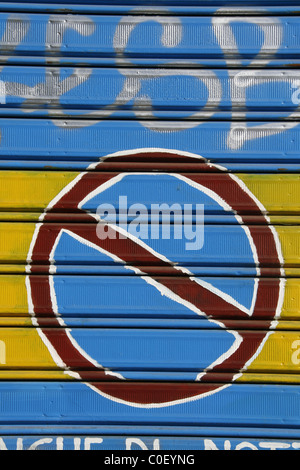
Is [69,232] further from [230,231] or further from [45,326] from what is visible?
[230,231]

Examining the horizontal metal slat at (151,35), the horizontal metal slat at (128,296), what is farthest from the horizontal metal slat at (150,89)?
the horizontal metal slat at (128,296)

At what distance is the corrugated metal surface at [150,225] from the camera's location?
9.15ft

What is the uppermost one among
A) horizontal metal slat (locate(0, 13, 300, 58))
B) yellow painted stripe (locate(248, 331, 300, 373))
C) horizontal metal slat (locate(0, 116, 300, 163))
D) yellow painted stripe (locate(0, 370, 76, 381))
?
horizontal metal slat (locate(0, 13, 300, 58))

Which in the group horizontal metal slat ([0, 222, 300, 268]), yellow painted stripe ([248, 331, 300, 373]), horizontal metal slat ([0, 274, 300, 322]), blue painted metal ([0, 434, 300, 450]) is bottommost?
blue painted metal ([0, 434, 300, 450])

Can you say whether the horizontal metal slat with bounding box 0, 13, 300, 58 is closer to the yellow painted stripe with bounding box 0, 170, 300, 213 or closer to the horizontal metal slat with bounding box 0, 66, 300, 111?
the horizontal metal slat with bounding box 0, 66, 300, 111

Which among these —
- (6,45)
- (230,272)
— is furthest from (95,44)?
(230,272)

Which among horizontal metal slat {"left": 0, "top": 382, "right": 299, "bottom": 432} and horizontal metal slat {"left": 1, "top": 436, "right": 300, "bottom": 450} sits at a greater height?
horizontal metal slat {"left": 0, "top": 382, "right": 299, "bottom": 432}

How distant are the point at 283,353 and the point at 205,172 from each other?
3.71 ft

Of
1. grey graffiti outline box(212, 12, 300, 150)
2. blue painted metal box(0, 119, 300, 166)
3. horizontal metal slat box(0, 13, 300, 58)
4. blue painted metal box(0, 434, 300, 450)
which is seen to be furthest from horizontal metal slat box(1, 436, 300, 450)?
horizontal metal slat box(0, 13, 300, 58)

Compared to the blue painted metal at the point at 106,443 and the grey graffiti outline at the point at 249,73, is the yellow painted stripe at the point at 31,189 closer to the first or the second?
the grey graffiti outline at the point at 249,73

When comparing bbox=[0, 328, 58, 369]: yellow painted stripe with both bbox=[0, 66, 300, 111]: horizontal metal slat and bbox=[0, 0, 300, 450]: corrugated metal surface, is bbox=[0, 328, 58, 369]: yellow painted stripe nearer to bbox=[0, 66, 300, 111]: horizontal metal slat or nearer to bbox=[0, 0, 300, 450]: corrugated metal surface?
bbox=[0, 0, 300, 450]: corrugated metal surface

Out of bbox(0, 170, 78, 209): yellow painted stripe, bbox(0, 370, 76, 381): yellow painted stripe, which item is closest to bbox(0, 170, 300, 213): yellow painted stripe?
bbox(0, 170, 78, 209): yellow painted stripe

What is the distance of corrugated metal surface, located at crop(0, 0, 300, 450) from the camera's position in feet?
9.15

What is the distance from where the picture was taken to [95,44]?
2852 mm
